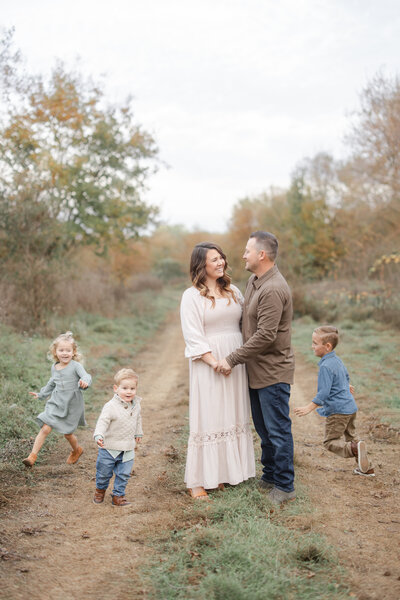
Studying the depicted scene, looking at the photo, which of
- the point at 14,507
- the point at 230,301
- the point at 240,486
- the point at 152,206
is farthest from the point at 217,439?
the point at 152,206

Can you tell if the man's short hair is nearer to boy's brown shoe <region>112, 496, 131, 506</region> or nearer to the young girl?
the young girl

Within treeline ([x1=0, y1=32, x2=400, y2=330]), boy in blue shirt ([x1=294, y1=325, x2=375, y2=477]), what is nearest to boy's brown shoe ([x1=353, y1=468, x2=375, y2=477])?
boy in blue shirt ([x1=294, y1=325, x2=375, y2=477])

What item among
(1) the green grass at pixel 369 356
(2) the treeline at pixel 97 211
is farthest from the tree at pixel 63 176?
(1) the green grass at pixel 369 356

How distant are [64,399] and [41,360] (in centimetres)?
473

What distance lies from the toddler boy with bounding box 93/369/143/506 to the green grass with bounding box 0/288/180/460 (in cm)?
153

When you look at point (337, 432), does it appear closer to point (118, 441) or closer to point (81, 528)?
point (118, 441)

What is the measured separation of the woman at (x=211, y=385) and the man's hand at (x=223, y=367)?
87 millimetres

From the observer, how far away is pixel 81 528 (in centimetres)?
413

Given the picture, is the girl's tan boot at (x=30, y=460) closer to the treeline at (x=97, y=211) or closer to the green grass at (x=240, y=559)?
the green grass at (x=240, y=559)

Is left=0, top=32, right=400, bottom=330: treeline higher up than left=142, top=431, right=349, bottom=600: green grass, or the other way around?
left=0, top=32, right=400, bottom=330: treeline

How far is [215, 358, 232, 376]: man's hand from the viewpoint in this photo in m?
4.52

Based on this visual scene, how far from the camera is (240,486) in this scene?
480cm

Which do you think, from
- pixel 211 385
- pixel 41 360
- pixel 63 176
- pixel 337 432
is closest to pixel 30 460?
pixel 211 385

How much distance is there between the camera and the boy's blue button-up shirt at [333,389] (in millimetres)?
5156
